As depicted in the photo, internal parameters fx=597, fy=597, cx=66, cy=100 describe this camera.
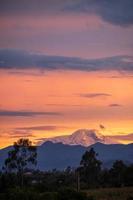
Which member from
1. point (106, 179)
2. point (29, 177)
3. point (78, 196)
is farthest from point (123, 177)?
point (78, 196)

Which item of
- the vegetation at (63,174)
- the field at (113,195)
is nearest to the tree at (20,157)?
the vegetation at (63,174)

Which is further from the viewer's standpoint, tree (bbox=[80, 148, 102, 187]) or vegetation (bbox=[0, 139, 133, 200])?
tree (bbox=[80, 148, 102, 187])

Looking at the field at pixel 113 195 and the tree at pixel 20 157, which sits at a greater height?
the tree at pixel 20 157

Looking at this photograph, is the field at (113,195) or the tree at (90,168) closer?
the field at (113,195)

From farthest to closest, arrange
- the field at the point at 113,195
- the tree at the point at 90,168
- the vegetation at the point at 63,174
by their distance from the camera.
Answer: the tree at the point at 90,168 → the vegetation at the point at 63,174 → the field at the point at 113,195

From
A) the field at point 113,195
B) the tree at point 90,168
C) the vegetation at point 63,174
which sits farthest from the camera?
the tree at point 90,168

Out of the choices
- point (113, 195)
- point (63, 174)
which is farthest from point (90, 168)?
point (113, 195)

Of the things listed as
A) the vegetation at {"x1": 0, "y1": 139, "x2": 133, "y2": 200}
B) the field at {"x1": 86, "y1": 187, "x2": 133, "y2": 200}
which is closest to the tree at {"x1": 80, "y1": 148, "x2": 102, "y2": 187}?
the vegetation at {"x1": 0, "y1": 139, "x2": 133, "y2": 200}

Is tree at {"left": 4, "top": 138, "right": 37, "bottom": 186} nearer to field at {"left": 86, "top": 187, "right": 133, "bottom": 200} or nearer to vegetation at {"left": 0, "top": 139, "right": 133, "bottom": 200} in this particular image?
vegetation at {"left": 0, "top": 139, "right": 133, "bottom": 200}

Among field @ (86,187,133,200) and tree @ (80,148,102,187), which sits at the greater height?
tree @ (80,148,102,187)

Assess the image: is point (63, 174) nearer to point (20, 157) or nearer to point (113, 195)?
point (20, 157)

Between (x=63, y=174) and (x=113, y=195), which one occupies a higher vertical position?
(x=63, y=174)

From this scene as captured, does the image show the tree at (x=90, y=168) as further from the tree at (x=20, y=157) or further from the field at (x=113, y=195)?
the field at (x=113, y=195)

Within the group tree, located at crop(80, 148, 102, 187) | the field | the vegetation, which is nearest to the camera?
the field
